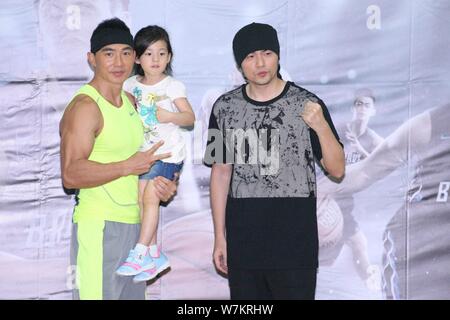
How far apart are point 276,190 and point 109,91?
897 mm

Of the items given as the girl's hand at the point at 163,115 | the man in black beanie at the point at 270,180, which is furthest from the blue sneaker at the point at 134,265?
the girl's hand at the point at 163,115

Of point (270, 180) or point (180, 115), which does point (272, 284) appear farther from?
point (180, 115)

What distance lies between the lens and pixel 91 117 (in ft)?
10.6

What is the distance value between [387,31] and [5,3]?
2.08 m

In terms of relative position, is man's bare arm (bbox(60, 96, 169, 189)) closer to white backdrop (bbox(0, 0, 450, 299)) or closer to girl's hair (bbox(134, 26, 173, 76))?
girl's hair (bbox(134, 26, 173, 76))

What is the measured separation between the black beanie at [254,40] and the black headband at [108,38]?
21.1 inches

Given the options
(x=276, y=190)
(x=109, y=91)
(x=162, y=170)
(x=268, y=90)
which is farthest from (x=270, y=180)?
(x=109, y=91)

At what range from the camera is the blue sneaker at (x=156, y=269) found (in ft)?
11.4

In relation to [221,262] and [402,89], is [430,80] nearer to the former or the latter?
[402,89]

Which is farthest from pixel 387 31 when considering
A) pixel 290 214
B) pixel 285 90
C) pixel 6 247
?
pixel 6 247

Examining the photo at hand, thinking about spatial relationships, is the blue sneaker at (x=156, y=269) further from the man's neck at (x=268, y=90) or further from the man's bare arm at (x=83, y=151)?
the man's neck at (x=268, y=90)

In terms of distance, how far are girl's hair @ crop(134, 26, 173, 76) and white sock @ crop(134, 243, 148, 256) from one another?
2.90 ft

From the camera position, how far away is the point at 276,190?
3.43 m

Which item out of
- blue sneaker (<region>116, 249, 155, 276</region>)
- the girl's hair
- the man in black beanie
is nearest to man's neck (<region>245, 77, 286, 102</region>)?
the man in black beanie
